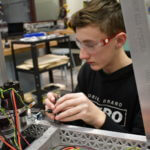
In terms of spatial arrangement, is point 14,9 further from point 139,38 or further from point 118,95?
point 139,38

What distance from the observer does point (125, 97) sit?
93 centimetres

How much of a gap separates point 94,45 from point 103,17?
0.14m

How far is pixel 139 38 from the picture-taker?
29cm

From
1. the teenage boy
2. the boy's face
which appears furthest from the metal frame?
the boy's face

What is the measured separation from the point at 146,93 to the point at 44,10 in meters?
3.43

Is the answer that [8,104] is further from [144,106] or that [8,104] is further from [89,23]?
[89,23]

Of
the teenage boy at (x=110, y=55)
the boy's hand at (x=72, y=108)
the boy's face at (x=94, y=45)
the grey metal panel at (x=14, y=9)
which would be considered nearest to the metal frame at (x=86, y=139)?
the boy's hand at (x=72, y=108)

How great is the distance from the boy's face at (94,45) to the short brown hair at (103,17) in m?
0.02

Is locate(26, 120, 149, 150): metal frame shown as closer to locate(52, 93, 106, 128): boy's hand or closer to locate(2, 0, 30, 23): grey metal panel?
locate(52, 93, 106, 128): boy's hand

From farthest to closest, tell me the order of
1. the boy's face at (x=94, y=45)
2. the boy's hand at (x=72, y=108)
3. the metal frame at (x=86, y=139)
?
the boy's face at (x=94, y=45) → the boy's hand at (x=72, y=108) → the metal frame at (x=86, y=139)

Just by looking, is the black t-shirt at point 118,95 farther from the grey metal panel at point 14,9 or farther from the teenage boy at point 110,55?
the grey metal panel at point 14,9

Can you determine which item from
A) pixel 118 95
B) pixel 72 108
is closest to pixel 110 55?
pixel 118 95

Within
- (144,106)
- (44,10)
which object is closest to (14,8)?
(44,10)

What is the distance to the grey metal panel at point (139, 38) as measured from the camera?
0.27 meters
